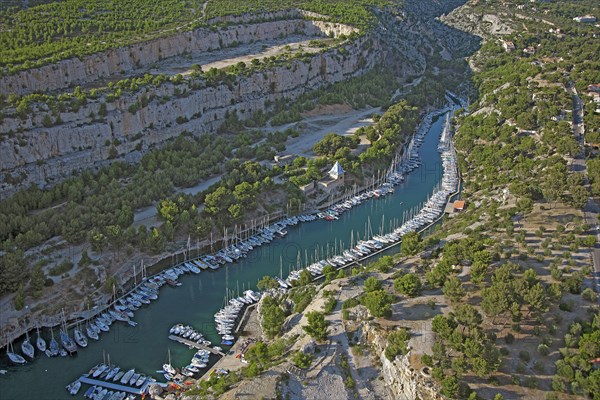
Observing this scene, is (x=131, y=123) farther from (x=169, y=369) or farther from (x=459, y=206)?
(x=169, y=369)

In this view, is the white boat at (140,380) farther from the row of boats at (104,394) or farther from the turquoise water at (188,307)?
the row of boats at (104,394)

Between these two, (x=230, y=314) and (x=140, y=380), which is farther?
(x=230, y=314)

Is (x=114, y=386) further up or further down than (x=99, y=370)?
further down

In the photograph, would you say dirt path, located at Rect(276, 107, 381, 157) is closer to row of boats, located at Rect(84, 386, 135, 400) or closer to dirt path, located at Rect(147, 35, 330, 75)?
dirt path, located at Rect(147, 35, 330, 75)

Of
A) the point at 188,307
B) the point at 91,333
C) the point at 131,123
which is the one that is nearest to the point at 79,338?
the point at 91,333

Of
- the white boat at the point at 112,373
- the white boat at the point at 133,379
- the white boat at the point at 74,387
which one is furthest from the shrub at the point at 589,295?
the white boat at the point at 74,387

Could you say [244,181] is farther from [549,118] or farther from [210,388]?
[549,118]

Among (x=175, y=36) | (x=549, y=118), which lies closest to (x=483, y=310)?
(x=549, y=118)

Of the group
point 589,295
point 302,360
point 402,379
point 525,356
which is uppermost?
point 302,360
